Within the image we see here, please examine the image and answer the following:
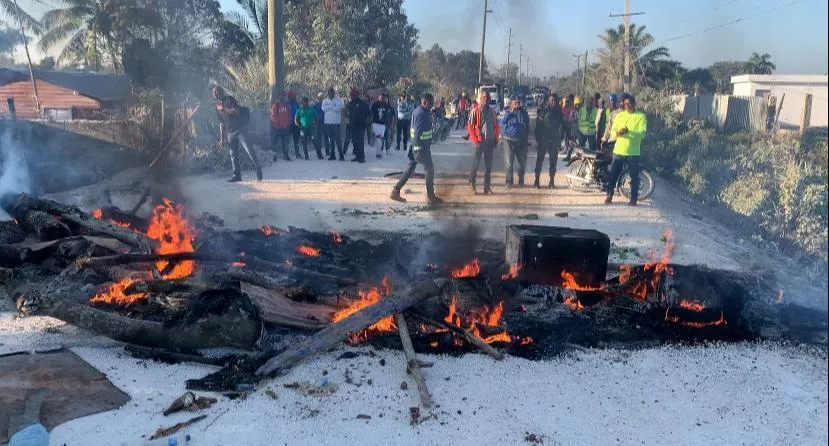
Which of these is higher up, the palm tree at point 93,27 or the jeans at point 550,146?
the palm tree at point 93,27

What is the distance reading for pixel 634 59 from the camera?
4119 centimetres

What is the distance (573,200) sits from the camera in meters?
10.8

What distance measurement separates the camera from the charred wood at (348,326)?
167 inches

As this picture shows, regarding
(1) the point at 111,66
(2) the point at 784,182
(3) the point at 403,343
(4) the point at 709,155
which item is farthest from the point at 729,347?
(1) the point at 111,66

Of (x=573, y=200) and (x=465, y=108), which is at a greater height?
(x=465, y=108)

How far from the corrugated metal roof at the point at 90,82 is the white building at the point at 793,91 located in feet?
71.8

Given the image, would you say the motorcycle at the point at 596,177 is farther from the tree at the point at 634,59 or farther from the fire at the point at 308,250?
the tree at the point at 634,59

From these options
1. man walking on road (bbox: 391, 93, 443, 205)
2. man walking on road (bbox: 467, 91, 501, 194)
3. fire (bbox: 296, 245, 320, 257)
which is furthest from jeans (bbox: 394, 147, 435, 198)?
fire (bbox: 296, 245, 320, 257)

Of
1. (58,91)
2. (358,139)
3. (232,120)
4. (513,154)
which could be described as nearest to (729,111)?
(513,154)

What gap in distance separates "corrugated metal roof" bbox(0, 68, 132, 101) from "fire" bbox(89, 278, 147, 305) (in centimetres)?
1997

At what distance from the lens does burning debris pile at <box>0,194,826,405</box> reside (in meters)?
4.57

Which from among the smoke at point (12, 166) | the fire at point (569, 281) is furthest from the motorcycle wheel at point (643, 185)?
the smoke at point (12, 166)

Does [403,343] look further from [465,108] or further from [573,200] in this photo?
[465,108]

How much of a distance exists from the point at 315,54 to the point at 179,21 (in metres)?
5.44
